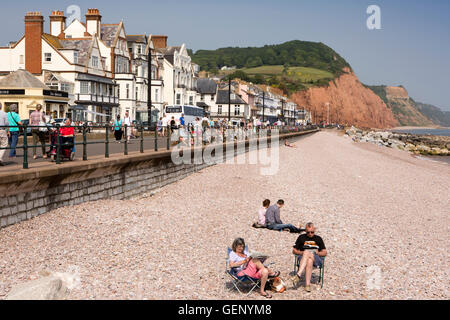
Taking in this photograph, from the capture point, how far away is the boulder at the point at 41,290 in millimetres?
6645

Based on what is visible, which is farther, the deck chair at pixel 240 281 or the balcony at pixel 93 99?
the balcony at pixel 93 99

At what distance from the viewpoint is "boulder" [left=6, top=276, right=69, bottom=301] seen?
6.64 metres

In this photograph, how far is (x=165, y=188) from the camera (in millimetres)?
17531

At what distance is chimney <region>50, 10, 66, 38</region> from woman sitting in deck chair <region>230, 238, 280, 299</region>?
49.9 m

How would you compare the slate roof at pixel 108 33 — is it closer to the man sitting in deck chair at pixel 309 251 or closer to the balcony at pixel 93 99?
the balcony at pixel 93 99

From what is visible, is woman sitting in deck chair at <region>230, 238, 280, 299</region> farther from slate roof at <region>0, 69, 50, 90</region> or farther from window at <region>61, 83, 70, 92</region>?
window at <region>61, 83, 70, 92</region>

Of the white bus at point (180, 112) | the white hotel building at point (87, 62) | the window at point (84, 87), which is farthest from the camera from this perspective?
the window at point (84, 87)

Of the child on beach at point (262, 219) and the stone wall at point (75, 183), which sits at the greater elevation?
the stone wall at point (75, 183)

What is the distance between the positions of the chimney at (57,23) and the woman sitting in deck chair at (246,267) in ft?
164

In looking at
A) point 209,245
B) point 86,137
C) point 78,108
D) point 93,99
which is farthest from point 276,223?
point 93,99

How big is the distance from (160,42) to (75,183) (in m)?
57.5

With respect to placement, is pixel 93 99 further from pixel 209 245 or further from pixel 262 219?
pixel 209 245

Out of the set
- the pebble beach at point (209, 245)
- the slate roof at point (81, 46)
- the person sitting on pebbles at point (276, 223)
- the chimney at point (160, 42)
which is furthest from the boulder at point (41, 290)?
the chimney at point (160, 42)

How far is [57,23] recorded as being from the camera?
5166 cm
